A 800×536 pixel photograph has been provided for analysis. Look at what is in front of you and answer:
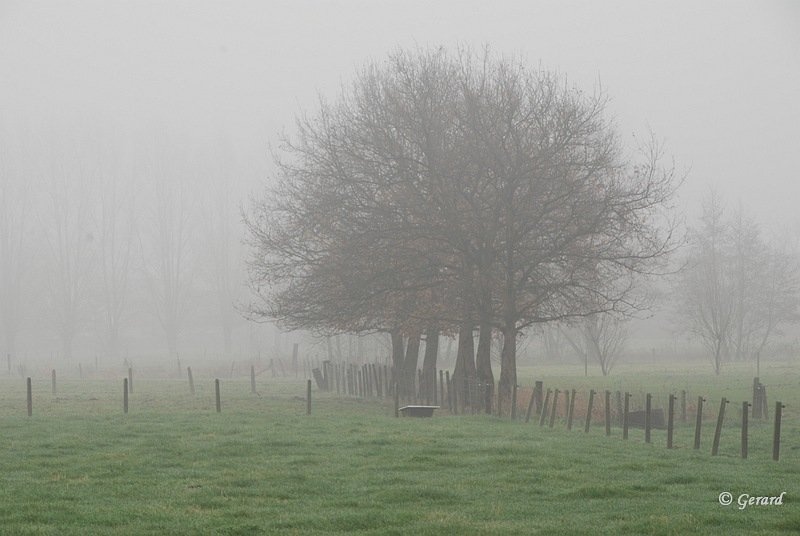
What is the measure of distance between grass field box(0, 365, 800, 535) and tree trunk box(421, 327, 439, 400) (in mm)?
9433

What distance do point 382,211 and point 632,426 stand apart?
11.1 meters

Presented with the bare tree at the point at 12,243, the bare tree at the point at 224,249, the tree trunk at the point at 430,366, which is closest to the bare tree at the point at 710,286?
the tree trunk at the point at 430,366

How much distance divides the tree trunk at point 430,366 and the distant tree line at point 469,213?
3.52 feet

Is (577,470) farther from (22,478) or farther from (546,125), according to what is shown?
(546,125)

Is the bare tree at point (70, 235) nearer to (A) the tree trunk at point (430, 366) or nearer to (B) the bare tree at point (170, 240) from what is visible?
(B) the bare tree at point (170, 240)

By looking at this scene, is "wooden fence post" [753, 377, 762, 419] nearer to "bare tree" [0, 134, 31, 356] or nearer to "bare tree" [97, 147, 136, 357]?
"bare tree" [0, 134, 31, 356]

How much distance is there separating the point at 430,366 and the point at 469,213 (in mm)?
7247

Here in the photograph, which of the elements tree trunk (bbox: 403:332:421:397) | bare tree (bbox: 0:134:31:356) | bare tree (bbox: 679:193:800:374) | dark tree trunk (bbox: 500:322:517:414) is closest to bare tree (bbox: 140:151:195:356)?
bare tree (bbox: 0:134:31:356)

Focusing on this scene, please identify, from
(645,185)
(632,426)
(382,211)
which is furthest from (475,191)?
(632,426)

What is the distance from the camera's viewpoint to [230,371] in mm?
68875

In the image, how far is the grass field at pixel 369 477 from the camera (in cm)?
1218

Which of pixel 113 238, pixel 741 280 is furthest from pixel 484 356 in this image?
pixel 113 238

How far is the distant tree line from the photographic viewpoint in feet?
110

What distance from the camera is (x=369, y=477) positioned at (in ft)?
52.1
